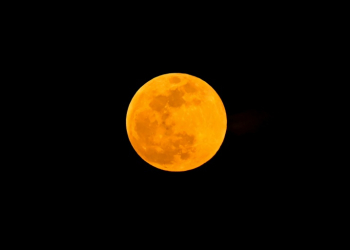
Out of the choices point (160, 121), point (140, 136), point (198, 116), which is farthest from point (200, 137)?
point (140, 136)

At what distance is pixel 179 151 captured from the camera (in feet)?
12.0

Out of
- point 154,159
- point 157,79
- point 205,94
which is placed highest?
point 157,79

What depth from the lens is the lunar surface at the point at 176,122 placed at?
11.7 ft

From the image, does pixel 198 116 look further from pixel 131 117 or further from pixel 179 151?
pixel 131 117

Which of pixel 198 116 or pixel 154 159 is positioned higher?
pixel 198 116

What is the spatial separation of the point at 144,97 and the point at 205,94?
938mm

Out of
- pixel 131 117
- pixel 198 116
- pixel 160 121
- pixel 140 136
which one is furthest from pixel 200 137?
pixel 131 117

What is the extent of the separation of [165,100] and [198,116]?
1.74ft

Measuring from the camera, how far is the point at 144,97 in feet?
12.6

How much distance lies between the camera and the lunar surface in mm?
3562

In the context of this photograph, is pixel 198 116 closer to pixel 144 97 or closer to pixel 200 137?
pixel 200 137

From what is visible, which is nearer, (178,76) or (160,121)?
(160,121)

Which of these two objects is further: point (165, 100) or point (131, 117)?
point (131, 117)

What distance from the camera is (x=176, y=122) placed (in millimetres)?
3537
